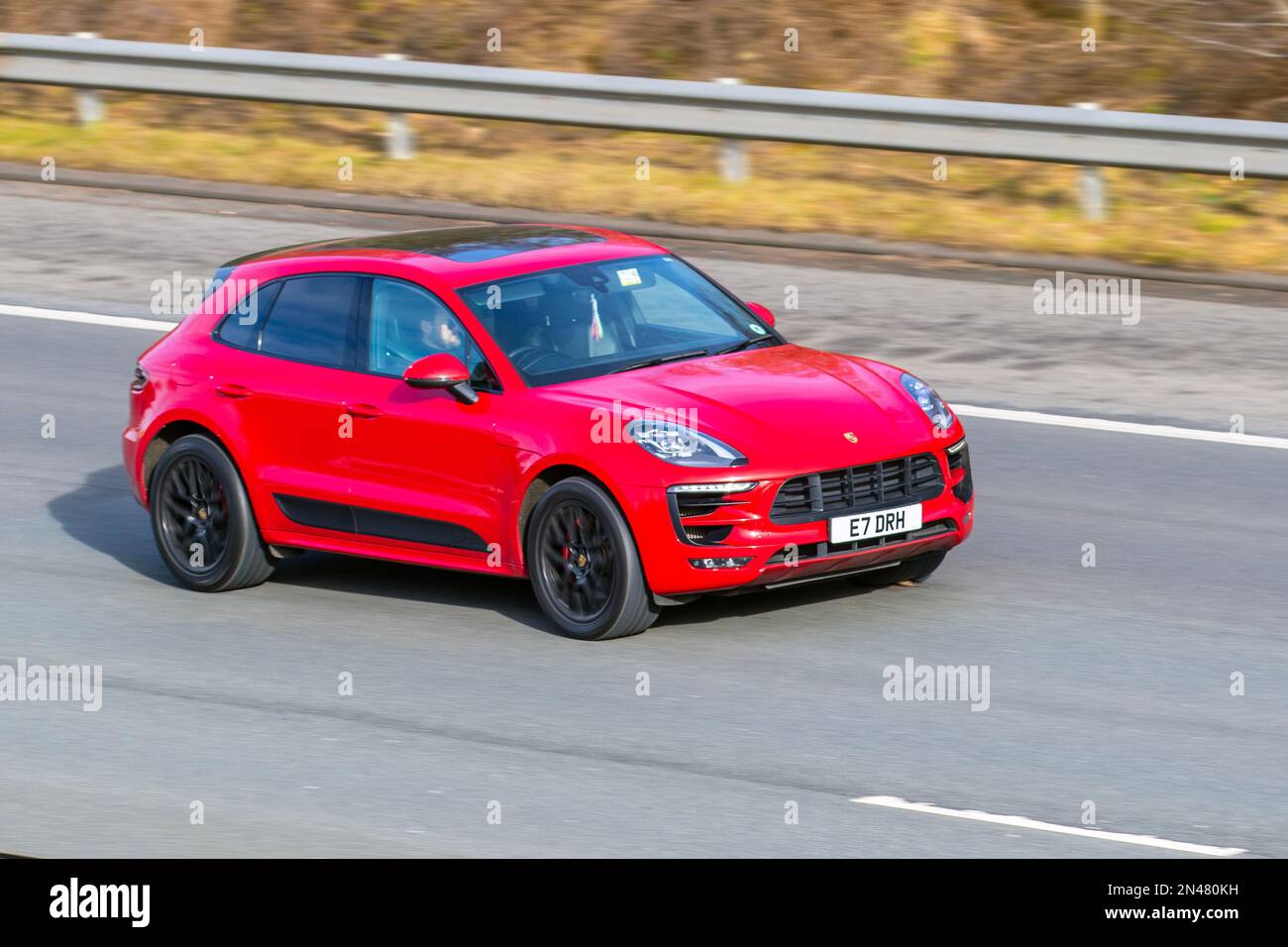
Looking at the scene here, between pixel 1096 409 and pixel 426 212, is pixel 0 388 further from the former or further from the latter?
pixel 1096 409

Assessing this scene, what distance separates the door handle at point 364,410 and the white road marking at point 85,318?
546cm

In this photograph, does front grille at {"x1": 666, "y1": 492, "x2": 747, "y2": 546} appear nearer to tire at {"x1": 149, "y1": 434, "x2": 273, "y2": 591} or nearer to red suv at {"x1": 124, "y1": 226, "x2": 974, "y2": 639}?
red suv at {"x1": 124, "y1": 226, "x2": 974, "y2": 639}

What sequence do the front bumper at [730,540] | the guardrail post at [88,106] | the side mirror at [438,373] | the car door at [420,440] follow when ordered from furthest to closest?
the guardrail post at [88,106] → the car door at [420,440] → the side mirror at [438,373] → the front bumper at [730,540]

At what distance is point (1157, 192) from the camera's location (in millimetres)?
17766

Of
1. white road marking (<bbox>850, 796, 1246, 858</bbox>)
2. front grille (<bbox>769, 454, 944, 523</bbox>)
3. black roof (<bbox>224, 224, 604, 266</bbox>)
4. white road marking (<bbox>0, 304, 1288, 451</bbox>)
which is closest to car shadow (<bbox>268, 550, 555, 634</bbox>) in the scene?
front grille (<bbox>769, 454, 944, 523</bbox>)

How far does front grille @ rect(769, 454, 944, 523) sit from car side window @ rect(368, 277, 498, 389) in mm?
1504

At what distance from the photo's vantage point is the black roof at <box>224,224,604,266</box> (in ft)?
32.9

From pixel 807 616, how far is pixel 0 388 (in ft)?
21.4

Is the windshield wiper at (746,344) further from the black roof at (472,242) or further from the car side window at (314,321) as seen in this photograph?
the car side window at (314,321)

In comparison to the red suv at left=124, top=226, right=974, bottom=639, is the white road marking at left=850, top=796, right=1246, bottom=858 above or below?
below

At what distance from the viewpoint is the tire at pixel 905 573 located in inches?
382

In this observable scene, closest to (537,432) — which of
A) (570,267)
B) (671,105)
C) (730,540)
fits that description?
(730,540)

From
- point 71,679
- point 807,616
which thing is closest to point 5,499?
point 71,679

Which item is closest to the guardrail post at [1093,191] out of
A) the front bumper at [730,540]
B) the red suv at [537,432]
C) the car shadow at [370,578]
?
the red suv at [537,432]
